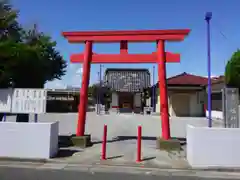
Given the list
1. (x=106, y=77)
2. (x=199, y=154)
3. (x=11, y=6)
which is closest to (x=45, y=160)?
(x=199, y=154)

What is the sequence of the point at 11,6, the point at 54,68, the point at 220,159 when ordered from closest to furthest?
the point at 220,159 → the point at 11,6 → the point at 54,68

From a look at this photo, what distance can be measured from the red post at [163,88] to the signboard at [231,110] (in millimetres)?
2149

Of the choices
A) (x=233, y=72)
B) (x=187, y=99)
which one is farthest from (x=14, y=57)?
(x=187, y=99)

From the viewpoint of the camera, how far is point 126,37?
10.2m

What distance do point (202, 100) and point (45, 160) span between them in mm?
24145

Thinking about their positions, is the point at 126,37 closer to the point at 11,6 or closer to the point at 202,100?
the point at 11,6

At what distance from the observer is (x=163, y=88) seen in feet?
32.1

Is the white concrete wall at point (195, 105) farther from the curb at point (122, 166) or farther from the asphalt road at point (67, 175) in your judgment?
the asphalt road at point (67, 175)

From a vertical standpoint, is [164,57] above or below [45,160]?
above

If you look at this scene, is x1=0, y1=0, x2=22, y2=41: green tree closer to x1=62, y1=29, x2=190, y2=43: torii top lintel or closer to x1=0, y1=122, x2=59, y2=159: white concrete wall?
x1=62, y1=29, x2=190, y2=43: torii top lintel

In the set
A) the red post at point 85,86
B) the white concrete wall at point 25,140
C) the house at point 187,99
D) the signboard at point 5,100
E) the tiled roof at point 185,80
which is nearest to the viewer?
the white concrete wall at point 25,140

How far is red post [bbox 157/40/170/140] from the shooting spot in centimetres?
955

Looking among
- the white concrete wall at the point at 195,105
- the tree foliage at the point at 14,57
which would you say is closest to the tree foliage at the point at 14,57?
the tree foliage at the point at 14,57

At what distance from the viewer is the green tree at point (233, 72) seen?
18.6m
